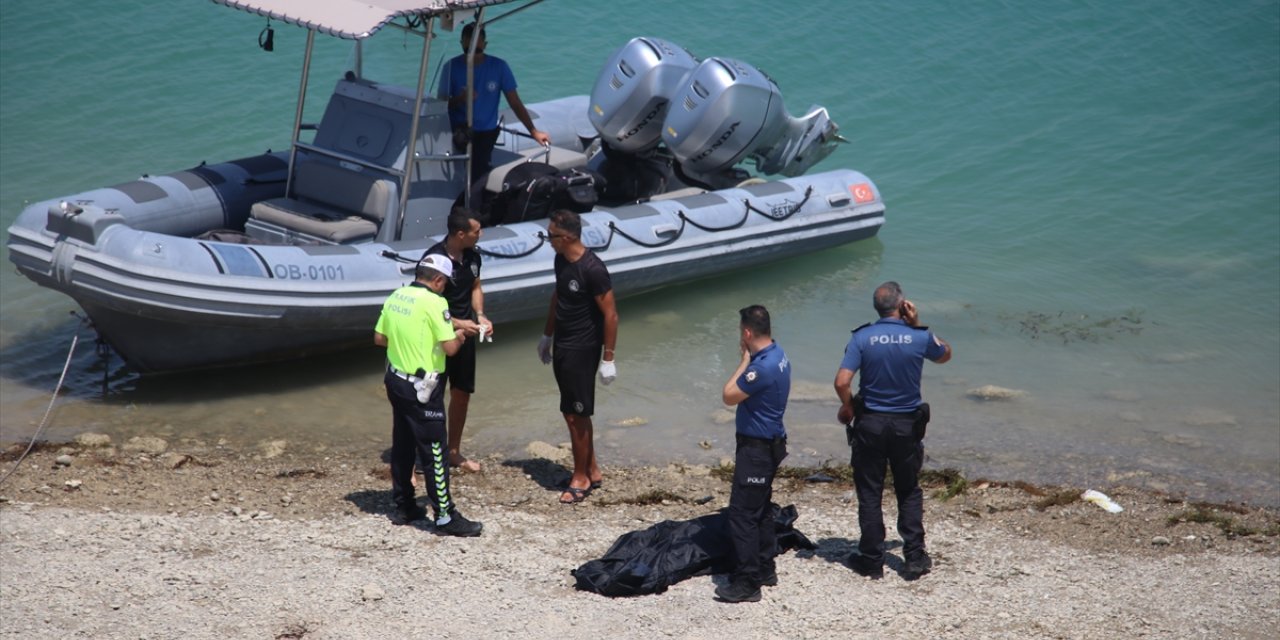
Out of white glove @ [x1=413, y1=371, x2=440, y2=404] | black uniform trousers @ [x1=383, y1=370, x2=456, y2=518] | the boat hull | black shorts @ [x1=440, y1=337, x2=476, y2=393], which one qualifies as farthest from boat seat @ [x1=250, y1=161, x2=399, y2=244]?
white glove @ [x1=413, y1=371, x2=440, y2=404]

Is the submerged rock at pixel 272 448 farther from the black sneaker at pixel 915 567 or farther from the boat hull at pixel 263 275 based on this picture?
the black sneaker at pixel 915 567

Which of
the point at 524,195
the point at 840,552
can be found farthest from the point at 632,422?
the point at 840,552

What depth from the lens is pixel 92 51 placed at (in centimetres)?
1514

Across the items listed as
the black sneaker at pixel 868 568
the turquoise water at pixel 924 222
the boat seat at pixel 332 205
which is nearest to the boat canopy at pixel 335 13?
the turquoise water at pixel 924 222

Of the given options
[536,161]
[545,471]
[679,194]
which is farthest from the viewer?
[679,194]

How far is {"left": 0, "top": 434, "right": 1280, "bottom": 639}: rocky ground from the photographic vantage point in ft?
15.9

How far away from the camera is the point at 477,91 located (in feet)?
27.3

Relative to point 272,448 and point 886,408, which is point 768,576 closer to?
point 886,408

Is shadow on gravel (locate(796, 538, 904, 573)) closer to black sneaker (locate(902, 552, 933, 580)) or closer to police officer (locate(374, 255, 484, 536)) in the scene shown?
black sneaker (locate(902, 552, 933, 580))

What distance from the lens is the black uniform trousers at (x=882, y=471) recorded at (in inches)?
201

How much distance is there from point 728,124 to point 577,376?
4068 millimetres

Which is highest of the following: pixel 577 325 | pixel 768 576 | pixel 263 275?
pixel 577 325

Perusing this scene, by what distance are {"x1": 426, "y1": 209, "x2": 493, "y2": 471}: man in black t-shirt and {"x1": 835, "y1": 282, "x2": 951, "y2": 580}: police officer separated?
164cm

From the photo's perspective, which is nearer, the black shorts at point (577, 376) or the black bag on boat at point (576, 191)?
the black shorts at point (577, 376)
